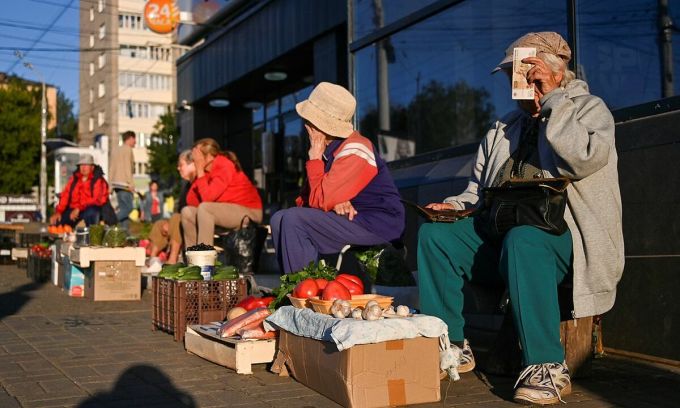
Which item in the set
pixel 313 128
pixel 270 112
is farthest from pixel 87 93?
pixel 313 128

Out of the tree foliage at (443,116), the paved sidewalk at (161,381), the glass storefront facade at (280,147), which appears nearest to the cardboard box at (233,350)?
the paved sidewalk at (161,381)

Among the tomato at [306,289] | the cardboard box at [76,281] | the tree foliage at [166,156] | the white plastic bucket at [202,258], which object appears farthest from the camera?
the tree foliage at [166,156]

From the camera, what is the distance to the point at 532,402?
4000mm

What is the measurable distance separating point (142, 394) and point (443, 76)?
5.91m

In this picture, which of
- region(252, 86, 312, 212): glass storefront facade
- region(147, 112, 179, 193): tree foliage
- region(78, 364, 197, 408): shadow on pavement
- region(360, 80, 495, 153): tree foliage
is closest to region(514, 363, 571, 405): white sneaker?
region(78, 364, 197, 408): shadow on pavement

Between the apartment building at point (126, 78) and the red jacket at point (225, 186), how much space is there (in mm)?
73663

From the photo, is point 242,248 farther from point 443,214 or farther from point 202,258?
point 443,214

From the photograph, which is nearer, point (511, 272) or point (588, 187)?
point (511, 272)

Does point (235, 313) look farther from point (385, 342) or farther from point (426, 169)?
point (426, 169)

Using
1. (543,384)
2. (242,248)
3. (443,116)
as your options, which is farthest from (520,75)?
(443,116)

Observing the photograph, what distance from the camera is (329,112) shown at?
610 cm

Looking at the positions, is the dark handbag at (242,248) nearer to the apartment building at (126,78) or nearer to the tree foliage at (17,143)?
the tree foliage at (17,143)

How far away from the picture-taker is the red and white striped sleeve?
5832 mm

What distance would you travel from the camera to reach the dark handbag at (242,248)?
823 cm
